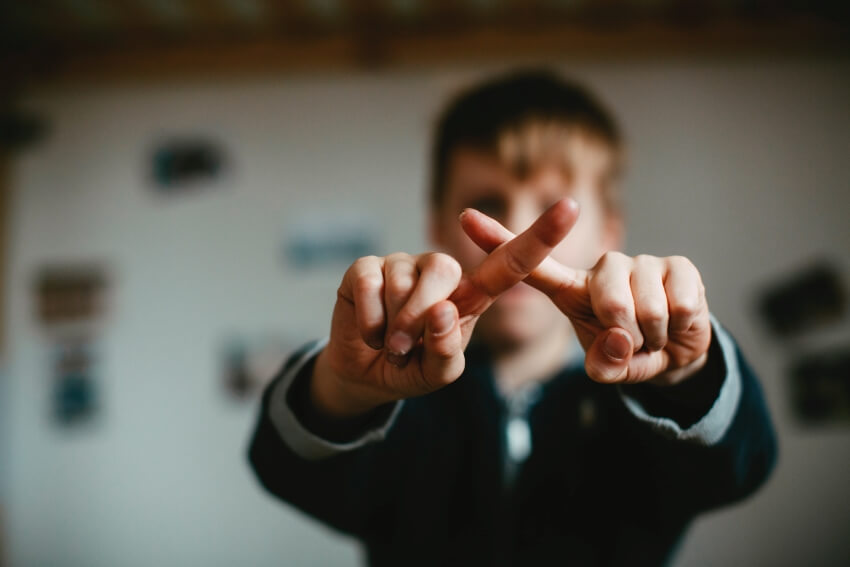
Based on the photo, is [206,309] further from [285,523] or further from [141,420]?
[285,523]

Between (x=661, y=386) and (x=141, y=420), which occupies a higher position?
(x=661, y=386)

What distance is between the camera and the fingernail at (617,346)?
0.87 feet

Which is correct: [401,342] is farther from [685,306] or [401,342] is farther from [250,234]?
[250,234]

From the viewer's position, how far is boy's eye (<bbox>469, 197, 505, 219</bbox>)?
2.00ft

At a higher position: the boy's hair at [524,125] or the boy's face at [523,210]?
the boy's hair at [524,125]

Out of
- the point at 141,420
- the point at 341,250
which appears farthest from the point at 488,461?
the point at 141,420

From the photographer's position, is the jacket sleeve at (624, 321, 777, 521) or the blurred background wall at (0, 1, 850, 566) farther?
the blurred background wall at (0, 1, 850, 566)

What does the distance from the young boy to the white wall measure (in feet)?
1.50

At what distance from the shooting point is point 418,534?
1.70ft

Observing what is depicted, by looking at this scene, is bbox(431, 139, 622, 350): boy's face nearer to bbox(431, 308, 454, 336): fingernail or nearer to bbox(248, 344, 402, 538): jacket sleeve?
bbox(248, 344, 402, 538): jacket sleeve

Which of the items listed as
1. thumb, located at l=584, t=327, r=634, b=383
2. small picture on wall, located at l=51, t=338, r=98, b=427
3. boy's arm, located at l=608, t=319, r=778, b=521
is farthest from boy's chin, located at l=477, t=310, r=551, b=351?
small picture on wall, located at l=51, t=338, r=98, b=427

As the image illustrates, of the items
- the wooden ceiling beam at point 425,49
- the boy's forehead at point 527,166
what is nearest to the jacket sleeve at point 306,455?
the boy's forehead at point 527,166

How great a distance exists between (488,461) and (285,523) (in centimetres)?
78

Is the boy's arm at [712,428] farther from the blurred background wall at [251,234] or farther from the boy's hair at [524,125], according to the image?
the blurred background wall at [251,234]
